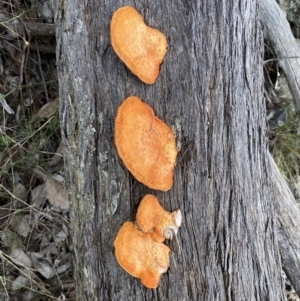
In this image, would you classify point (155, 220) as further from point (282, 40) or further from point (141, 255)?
point (282, 40)

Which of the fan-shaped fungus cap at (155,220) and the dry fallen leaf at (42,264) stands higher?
the fan-shaped fungus cap at (155,220)

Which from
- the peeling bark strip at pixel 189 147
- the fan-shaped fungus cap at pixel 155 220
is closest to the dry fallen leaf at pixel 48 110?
the peeling bark strip at pixel 189 147

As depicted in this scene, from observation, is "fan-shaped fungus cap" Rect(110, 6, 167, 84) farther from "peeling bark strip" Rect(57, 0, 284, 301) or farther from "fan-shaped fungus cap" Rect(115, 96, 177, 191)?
"fan-shaped fungus cap" Rect(115, 96, 177, 191)

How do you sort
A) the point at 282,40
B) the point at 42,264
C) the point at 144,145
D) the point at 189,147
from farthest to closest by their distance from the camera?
the point at 42,264, the point at 282,40, the point at 189,147, the point at 144,145

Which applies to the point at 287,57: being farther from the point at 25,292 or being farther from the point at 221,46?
the point at 25,292

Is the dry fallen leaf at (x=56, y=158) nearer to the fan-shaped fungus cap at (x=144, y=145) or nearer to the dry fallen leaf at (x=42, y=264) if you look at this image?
the dry fallen leaf at (x=42, y=264)

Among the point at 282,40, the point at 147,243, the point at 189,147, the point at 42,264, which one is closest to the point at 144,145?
the point at 189,147
